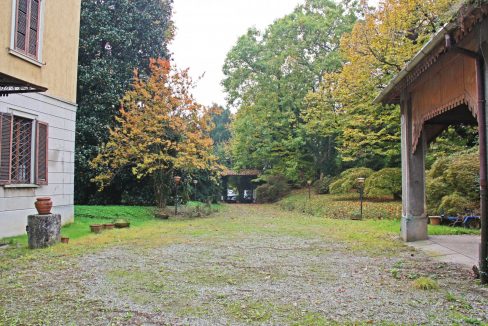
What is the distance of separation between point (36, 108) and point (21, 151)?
1.21 m

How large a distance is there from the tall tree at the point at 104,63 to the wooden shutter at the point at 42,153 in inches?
206

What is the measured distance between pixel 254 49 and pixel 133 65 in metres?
10.4

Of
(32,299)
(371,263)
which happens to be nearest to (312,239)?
(371,263)

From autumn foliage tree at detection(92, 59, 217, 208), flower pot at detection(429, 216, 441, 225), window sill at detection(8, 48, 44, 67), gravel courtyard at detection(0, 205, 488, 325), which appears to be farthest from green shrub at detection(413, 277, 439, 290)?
autumn foliage tree at detection(92, 59, 217, 208)

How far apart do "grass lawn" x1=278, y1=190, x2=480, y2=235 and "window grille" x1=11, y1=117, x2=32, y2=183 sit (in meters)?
9.44

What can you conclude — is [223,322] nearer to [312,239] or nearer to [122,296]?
[122,296]

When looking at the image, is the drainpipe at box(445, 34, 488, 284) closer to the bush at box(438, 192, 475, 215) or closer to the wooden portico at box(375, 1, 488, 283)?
the wooden portico at box(375, 1, 488, 283)

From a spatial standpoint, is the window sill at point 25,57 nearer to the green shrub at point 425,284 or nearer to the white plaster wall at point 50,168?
the white plaster wall at point 50,168

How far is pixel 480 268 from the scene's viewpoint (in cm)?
518

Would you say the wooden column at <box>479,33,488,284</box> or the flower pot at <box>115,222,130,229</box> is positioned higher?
the wooden column at <box>479,33,488,284</box>

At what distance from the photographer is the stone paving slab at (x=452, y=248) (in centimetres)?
664

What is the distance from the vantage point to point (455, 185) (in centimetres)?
1200

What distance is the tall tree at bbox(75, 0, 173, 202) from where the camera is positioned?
53.4ft

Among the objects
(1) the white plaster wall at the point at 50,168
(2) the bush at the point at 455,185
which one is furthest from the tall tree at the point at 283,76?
(1) the white plaster wall at the point at 50,168
